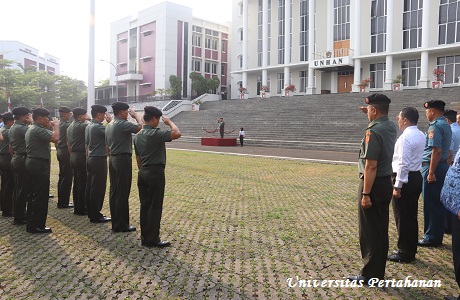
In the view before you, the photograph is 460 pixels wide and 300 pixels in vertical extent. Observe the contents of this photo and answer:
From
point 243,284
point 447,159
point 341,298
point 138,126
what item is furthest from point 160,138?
point 447,159

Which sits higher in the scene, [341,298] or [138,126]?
[138,126]

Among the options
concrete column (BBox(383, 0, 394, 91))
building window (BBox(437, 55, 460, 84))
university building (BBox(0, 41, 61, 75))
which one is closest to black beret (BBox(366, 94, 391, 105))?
concrete column (BBox(383, 0, 394, 91))

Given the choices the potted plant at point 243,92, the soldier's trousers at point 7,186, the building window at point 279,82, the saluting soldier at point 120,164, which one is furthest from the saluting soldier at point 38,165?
the building window at point 279,82

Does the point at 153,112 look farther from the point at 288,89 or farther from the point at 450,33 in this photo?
the point at 288,89

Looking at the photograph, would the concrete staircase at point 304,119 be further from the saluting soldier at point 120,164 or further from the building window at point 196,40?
the building window at point 196,40

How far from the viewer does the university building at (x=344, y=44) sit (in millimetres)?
32188

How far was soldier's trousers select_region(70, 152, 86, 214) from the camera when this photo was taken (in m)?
7.11

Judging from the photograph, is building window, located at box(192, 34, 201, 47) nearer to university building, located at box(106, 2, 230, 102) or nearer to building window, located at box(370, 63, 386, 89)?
university building, located at box(106, 2, 230, 102)

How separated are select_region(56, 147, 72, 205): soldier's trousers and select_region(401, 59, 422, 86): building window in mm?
Result: 33713

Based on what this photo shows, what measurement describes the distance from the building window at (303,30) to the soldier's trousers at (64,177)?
36610mm

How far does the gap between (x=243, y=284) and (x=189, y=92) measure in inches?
1958

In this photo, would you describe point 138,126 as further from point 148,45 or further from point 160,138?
point 148,45

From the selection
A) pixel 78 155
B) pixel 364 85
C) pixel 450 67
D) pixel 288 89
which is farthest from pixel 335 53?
pixel 78 155

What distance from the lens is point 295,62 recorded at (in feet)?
137
